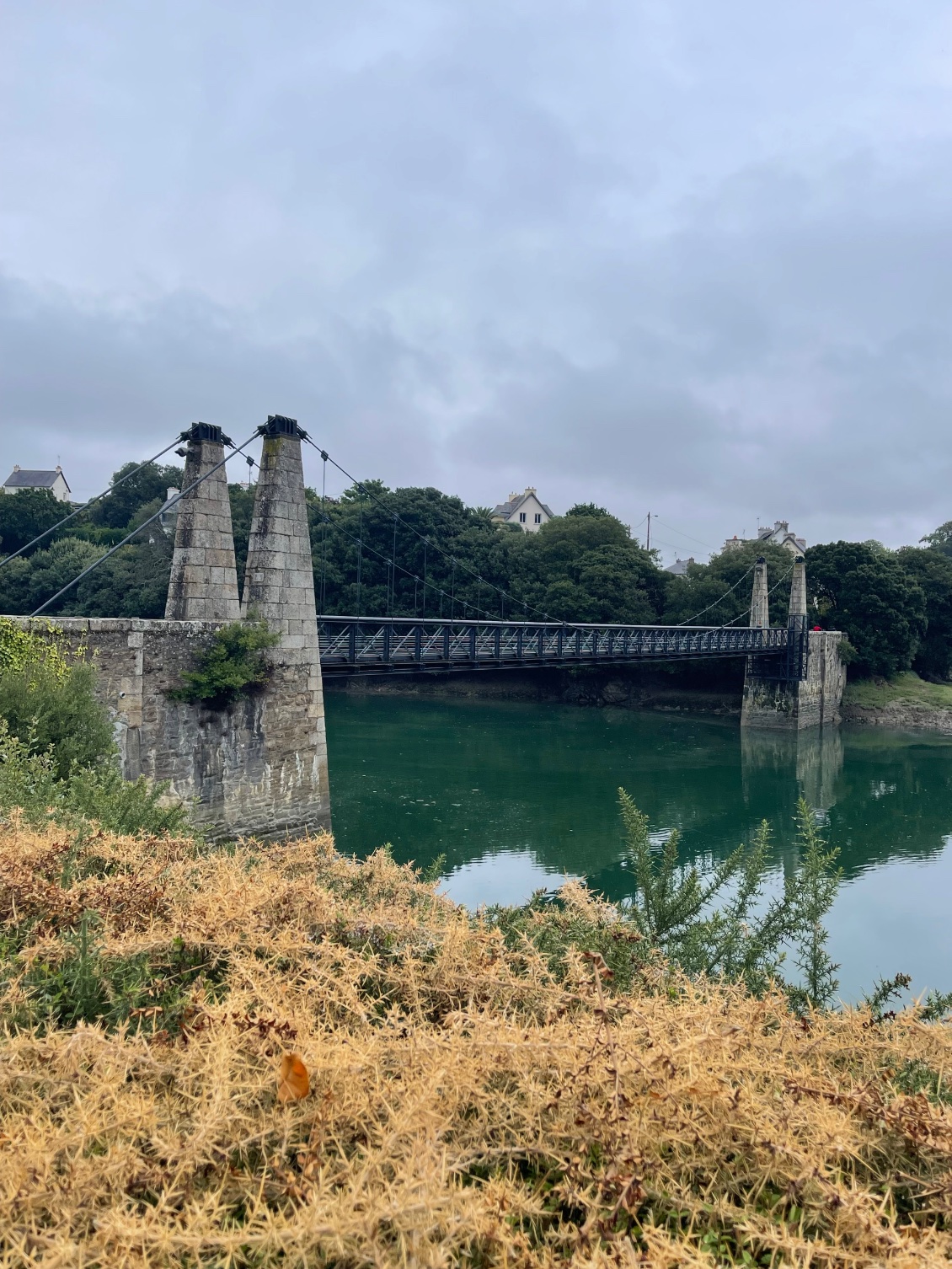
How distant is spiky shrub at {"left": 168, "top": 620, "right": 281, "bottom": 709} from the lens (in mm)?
11516

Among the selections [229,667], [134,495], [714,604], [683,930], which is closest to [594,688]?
[714,604]

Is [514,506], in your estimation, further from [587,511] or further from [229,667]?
[229,667]

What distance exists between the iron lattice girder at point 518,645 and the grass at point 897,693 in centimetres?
508

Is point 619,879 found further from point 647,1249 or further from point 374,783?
point 647,1249

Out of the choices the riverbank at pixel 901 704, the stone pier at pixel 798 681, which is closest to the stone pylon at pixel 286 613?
the stone pier at pixel 798 681

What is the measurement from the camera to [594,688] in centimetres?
3953

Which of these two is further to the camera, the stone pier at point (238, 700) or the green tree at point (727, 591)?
the green tree at point (727, 591)

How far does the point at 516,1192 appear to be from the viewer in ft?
5.17

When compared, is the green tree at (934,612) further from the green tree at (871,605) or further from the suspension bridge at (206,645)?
the suspension bridge at (206,645)

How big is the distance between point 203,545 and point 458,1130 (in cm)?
1147

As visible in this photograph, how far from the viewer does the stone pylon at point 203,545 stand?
39.8ft

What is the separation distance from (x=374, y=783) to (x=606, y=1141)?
18726mm

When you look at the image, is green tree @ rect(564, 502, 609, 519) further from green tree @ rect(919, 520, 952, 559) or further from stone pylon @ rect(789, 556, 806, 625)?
green tree @ rect(919, 520, 952, 559)

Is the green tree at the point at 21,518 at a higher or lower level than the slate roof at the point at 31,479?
Answer: lower
